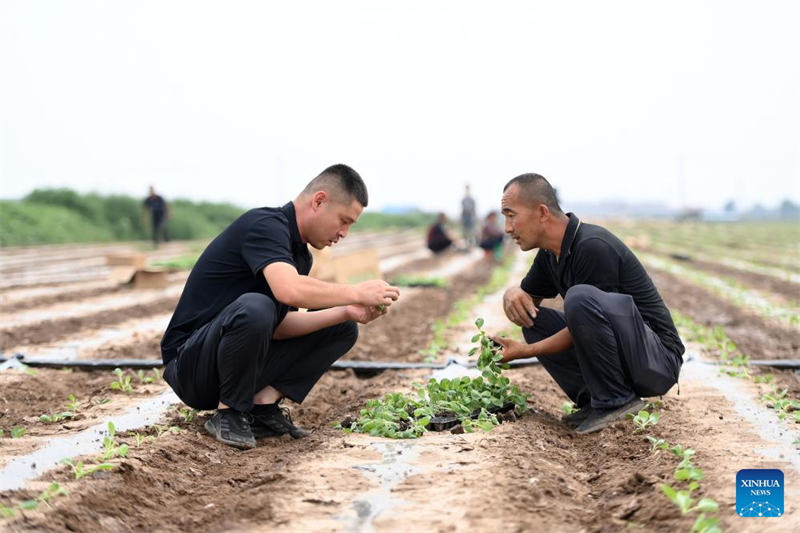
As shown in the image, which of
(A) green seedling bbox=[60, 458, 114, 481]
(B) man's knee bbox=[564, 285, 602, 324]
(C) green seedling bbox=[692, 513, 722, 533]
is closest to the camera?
(C) green seedling bbox=[692, 513, 722, 533]

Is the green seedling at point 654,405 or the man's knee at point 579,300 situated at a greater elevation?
the man's knee at point 579,300

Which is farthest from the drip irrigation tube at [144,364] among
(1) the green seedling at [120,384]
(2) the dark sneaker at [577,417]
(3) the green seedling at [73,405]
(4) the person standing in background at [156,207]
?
(4) the person standing in background at [156,207]

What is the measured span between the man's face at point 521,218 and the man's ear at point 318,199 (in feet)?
2.97

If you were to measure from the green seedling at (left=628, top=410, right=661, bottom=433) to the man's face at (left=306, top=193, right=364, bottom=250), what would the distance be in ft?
5.43

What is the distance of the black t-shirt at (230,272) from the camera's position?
3926 millimetres

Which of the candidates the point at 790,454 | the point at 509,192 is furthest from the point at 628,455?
the point at 509,192

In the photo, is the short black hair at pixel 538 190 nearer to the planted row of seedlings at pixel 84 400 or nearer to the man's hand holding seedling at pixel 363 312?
the man's hand holding seedling at pixel 363 312

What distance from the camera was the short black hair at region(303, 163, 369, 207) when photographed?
13.1 feet

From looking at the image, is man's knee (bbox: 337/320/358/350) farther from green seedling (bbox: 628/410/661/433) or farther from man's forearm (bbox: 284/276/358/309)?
green seedling (bbox: 628/410/661/433)

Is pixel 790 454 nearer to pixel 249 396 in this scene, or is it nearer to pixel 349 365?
pixel 249 396

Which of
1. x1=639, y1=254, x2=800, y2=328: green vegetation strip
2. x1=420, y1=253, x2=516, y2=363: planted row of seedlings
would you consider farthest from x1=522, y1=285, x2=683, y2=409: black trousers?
x1=639, y1=254, x2=800, y2=328: green vegetation strip

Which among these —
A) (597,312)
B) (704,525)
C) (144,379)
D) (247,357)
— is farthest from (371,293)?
(144,379)

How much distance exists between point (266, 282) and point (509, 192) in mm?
1291

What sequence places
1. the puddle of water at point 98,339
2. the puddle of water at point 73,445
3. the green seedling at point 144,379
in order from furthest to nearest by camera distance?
the puddle of water at point 98,339 → the green seedling at point 144,379 → the puddle of water at point 73,445
